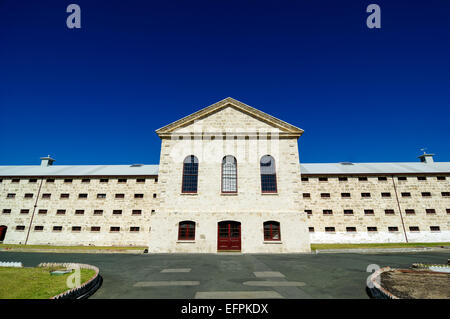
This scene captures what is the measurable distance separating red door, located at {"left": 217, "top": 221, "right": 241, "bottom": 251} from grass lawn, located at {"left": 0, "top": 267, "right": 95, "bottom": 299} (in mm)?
11302

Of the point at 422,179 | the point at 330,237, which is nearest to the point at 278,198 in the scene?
the point at 330,237

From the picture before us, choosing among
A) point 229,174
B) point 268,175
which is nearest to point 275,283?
point 268,175

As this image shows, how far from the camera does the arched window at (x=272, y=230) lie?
17.9 meters

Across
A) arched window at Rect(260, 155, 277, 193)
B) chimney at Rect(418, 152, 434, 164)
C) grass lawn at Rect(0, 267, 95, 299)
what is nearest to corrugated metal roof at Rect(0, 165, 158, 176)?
arched window at Rect(260, 155, 277, 193)

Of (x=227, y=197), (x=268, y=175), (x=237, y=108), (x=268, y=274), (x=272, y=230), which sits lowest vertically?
(x=268, y=274)

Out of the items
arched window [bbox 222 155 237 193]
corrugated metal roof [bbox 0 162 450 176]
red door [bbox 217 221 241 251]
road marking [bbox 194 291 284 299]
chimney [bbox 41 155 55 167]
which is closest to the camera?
road marking [bbox 194 291 284 299]

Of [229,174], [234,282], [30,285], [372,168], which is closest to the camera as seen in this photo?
[30,285]

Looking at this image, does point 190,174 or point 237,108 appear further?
point 237,108

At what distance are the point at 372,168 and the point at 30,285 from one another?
1436 inches

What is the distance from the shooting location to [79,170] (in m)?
30.8

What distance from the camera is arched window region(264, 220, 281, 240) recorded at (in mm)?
17922

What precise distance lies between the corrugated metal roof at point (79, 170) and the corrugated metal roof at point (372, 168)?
22.7 metres

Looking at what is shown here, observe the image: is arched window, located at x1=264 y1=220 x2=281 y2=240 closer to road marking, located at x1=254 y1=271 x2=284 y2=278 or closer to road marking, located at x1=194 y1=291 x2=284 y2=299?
road marking, located at x1=254 y1=271 x2=284 y2=278

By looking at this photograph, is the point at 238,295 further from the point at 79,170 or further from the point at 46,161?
the point at 46,161
